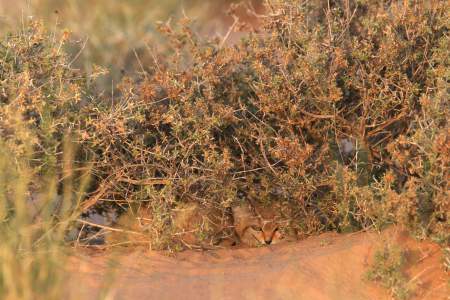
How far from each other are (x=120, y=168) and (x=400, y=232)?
1991mm

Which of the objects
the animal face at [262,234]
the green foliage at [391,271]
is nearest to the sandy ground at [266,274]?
the green foliage at [391,271]

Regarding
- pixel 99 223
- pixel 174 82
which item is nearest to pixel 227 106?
pixel 174 82

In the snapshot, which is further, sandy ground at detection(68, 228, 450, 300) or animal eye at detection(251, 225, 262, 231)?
animal eye at detection(251, 225, 262, 231)

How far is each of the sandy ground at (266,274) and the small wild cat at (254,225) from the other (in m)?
0.65

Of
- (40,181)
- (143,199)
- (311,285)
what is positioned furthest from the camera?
(143,199)

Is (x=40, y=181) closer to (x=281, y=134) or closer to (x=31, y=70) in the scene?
(x=31, y=70)

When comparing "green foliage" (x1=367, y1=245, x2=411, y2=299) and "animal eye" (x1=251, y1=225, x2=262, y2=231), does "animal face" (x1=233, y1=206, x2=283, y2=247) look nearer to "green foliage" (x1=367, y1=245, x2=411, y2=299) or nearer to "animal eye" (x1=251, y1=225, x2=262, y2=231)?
"animal eye" (x1=251, y1=225, x2=262, y2=231)

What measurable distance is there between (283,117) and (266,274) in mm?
1349

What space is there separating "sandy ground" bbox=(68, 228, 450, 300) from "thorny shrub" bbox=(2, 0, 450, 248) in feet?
0.85

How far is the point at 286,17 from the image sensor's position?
5.92m

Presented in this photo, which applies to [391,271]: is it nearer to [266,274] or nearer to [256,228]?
[266,274]

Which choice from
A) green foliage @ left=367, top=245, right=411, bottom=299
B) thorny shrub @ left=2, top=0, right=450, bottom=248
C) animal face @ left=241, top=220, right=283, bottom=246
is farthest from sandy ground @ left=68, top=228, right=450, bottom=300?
Result: animal face @ left=241, top=220, right=283, bottom=246

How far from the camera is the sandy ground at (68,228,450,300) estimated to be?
186 inches

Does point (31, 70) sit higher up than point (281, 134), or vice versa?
point (31, 70)
